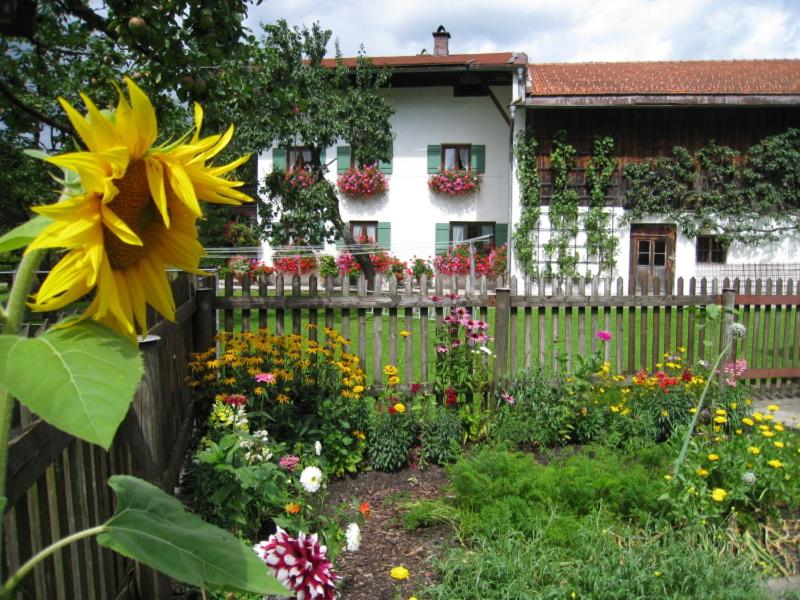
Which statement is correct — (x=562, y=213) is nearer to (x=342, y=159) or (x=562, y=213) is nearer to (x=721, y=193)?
(x=721, y=193)

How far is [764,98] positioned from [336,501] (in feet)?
53.8

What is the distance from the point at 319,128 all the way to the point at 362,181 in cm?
447

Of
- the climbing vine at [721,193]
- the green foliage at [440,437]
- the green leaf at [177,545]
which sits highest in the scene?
the climbing vine at [721,193]

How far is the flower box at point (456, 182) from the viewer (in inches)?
771

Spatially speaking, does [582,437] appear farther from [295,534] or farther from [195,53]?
[195,53]

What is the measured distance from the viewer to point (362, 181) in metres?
19.7

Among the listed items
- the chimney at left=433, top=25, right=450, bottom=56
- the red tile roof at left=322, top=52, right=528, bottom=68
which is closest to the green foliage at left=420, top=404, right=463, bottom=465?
the red tile roof at left=322, top=52, right=528, bottom=68

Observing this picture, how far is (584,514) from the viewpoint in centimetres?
371

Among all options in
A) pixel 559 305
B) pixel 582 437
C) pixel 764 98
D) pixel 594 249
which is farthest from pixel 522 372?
pixel 764 98

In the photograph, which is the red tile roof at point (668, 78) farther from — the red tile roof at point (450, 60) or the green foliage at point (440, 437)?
the green foliage at point (440, 437)

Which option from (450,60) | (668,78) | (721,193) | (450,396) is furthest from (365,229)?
(450,396)

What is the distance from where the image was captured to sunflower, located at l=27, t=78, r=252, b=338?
587 millimetres

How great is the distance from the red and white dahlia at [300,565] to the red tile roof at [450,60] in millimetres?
16927

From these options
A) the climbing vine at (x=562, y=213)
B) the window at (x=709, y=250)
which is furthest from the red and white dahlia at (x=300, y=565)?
the window at (x=709, y=250)
